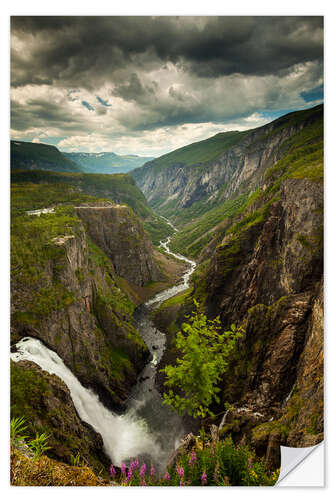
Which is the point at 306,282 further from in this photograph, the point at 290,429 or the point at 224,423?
the point at 224,423

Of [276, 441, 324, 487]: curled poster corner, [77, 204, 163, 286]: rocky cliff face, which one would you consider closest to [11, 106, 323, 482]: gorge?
[276, 441, 324, 487]: curled poster corner

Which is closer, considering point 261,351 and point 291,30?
point 291,30

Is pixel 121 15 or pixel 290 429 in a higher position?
pixel 121 15

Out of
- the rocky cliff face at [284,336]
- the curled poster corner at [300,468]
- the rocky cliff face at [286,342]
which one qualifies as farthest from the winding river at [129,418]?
the curled poster corner at [300,468]

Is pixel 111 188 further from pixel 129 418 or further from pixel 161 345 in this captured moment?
pixel 129 418

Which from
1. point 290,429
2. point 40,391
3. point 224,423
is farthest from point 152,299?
point 290,429

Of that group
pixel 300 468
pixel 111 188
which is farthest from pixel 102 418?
pixel 111 188
